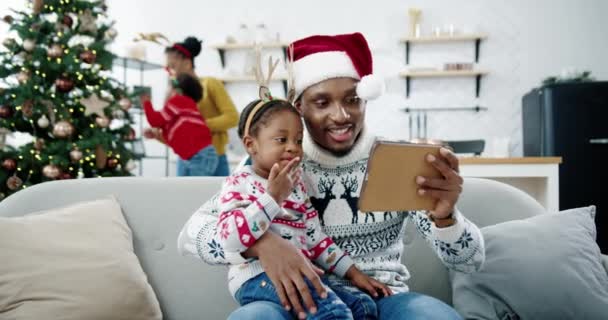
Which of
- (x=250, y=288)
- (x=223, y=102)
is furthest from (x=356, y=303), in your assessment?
(x=223, y=102)

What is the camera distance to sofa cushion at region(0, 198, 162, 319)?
1264mm

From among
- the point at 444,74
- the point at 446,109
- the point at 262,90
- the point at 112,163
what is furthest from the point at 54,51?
the point at 446,109

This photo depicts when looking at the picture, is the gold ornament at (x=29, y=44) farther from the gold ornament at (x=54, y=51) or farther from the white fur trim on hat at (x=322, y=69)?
the white fur trim on hat at (x=322, y=69)

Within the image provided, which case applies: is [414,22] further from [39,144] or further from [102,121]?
[39,144]

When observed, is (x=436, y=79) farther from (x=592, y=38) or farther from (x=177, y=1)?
(x=177, y=1)

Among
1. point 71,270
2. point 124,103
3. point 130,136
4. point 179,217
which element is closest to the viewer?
point 71,270

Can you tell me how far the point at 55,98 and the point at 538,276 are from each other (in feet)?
9.91

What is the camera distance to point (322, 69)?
4.04 ft

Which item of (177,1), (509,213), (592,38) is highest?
(177,1)

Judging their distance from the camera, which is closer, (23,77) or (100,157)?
(23,77)

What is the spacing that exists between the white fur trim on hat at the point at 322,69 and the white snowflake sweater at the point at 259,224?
277mm

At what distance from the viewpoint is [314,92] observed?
47.6 inches

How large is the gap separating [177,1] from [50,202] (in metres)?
3.89

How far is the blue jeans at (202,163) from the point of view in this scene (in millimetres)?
2996
